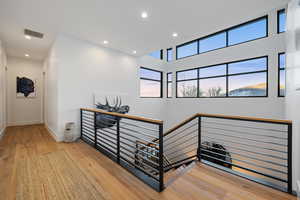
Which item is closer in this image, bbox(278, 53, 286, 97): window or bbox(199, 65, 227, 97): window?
bbox(278, 53, 286, 97): window

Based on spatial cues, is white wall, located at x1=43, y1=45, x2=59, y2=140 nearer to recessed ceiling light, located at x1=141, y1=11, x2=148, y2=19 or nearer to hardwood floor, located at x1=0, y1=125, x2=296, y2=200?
hardwood floor, located at x1=0, y1=125, x2=296, y2=200

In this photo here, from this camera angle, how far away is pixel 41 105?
600cm

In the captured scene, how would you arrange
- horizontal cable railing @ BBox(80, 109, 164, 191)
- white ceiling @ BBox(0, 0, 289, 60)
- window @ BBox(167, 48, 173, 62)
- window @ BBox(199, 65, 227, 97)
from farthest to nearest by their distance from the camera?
window @ BBox(167, 48, 173, 62)
window @ BBox(199, 65, 227, 97)
white ceiling @ BBox(0, 0, 289, 60)
horizontal cable railing @ BBox(80, 109, 164, 191)

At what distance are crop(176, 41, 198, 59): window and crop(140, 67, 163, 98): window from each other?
1466 mm

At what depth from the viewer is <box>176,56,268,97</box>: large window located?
4555 mm

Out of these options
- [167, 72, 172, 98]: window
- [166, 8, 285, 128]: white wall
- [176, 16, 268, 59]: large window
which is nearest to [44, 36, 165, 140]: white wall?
[167, 72, 172, 98]: window

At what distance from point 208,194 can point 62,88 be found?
13.2 feet

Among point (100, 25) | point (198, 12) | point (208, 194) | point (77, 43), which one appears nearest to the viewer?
point (208, 194)

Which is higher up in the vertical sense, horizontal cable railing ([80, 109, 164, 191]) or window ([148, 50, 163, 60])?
window ([148, 50, 163, 60])

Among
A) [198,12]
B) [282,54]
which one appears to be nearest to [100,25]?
[198,12]

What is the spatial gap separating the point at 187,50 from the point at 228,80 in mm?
2450

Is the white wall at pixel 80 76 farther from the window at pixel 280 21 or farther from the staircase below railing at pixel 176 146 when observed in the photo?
the window at pixel 280 21

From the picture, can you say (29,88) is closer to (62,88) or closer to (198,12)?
(62,88)

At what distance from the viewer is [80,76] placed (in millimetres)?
4039
